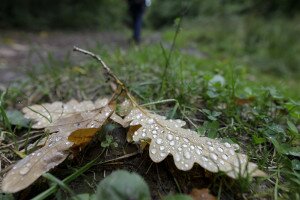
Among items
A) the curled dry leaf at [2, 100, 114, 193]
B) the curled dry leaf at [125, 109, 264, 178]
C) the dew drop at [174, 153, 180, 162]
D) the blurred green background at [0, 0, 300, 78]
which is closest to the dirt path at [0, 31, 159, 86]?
the blurred green background at [0, 0, 300, 78]

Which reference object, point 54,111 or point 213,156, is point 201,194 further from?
point 54,111

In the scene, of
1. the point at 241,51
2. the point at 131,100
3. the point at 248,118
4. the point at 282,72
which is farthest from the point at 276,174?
the point at 241,51

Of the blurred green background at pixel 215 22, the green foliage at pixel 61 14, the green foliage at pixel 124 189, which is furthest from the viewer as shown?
the green foliage at pixel 61 14

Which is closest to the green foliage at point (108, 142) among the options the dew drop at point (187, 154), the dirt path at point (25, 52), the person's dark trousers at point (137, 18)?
the dew drop at point (187, 154)

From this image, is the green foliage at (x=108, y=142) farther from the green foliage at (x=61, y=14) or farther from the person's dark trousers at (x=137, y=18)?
the green foliage at (x=61, y=14)

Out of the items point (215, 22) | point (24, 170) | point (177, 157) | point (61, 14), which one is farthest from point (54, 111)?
point (61, 14)

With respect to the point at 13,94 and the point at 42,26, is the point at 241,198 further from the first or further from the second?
the point at 42,26

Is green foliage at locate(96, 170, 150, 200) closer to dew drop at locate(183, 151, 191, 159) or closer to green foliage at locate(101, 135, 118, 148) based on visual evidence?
dew drop at locate(183, 151, 191, 159)
